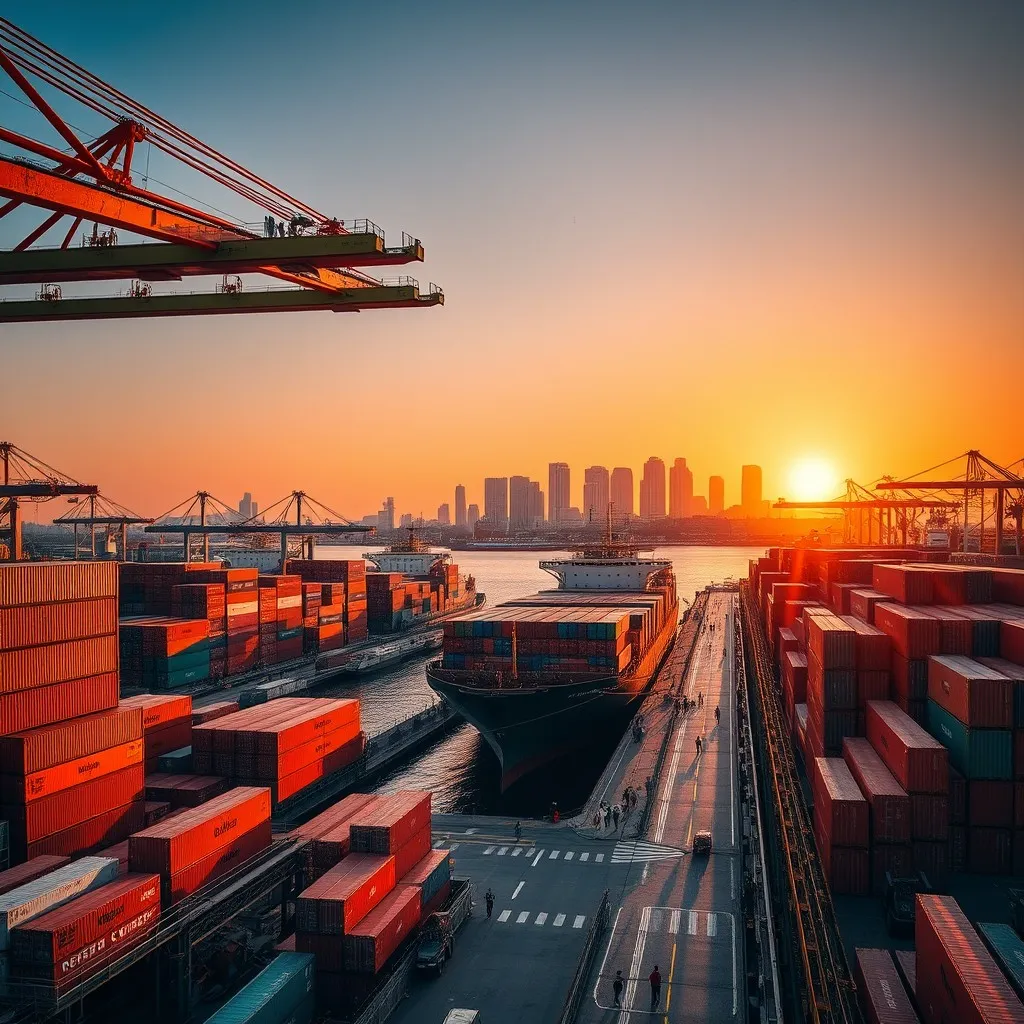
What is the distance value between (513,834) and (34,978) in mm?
14150

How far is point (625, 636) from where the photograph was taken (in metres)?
35.2

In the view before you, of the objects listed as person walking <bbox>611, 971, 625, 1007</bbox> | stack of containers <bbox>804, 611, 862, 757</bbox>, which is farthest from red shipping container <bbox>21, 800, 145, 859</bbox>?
stack of containers <bbox>804, 611, 862, 757</bbox>

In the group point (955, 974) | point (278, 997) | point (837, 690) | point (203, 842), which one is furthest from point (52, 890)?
point (837, 690)

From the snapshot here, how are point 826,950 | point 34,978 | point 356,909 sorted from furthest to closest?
point 356,909 → point 34,978 → point 826,950

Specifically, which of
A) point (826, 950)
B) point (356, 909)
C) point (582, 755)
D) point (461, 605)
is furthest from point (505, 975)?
point (461, 605)

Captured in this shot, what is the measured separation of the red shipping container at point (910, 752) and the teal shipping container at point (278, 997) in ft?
38.1

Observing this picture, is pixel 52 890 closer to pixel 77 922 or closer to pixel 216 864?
pixel 77 922

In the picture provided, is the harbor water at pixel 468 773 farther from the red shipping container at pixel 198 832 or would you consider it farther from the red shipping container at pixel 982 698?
the red shipping container at pixel 982 698

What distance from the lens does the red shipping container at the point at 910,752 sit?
13859mm

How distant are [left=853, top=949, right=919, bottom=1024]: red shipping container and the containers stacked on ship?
55.8 ft

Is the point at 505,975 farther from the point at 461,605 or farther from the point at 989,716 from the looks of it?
the point at 461,605

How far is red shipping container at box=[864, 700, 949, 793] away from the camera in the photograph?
13859mm

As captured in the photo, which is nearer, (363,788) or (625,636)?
(363,788)

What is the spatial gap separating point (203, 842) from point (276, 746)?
6464mm
